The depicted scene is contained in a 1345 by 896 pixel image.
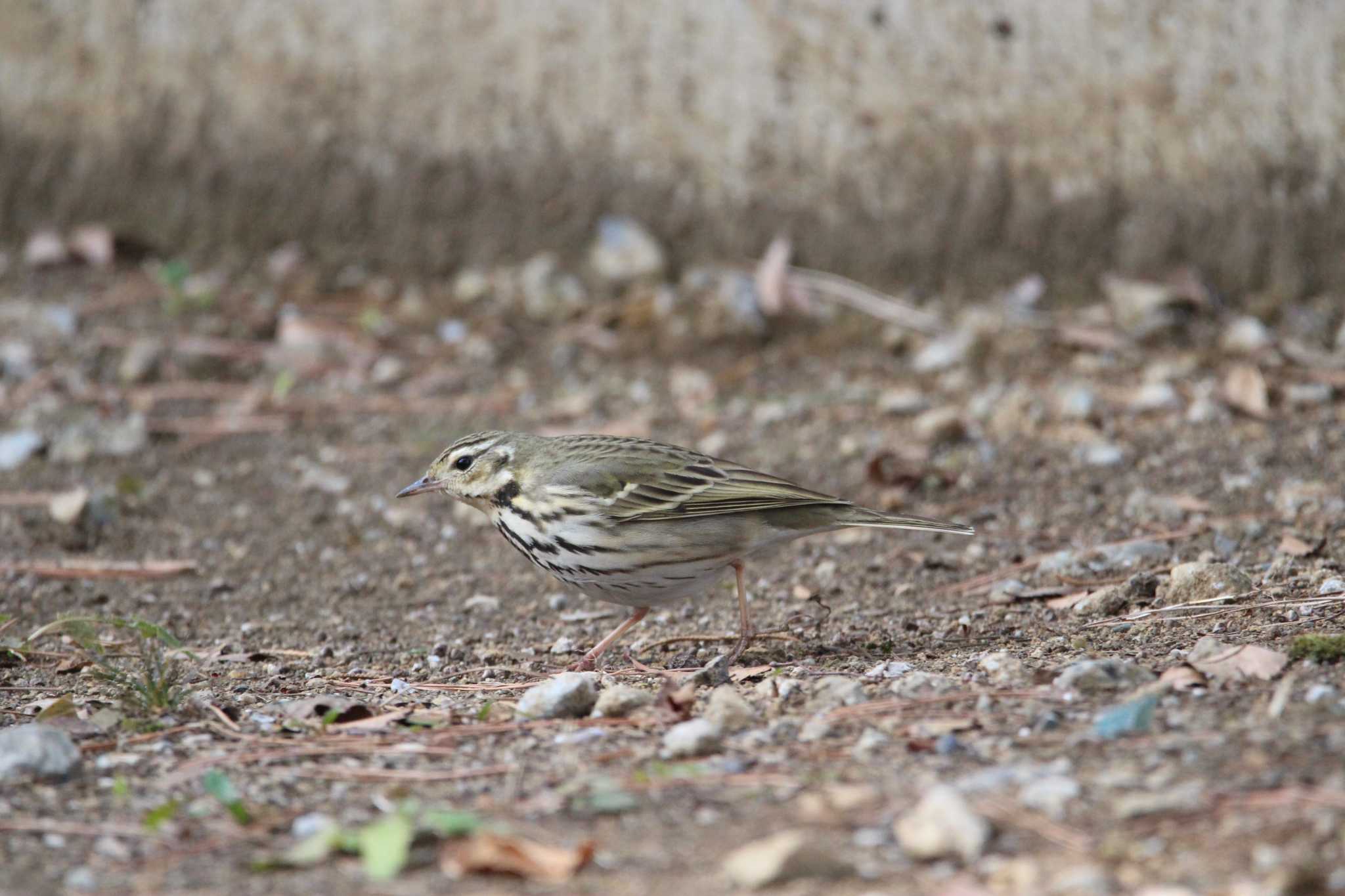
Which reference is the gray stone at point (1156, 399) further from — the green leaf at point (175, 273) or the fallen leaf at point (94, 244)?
the fallen leaf at point (94, 244)

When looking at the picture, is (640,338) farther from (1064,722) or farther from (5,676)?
(1064,722)

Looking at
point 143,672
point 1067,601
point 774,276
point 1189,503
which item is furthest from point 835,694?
point 774,276

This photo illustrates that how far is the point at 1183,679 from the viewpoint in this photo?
364cm

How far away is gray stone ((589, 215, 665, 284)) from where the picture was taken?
837 centimetres

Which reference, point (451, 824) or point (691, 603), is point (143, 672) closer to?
point (451, 824)

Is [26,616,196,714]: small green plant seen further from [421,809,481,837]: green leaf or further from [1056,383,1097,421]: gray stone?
[1056,383,1097,421]: gray stone

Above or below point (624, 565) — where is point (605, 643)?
below

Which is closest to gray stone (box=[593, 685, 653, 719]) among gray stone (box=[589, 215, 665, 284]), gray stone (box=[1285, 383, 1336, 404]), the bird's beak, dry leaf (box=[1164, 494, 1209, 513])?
the bird's beak

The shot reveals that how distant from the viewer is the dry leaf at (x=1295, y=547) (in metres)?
5.11

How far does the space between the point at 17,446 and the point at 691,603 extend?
138 inches

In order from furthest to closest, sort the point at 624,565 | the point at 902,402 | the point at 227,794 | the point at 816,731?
the point at 902,402 → the point at 624,565 → the point at 816,731 → the point at 227,794

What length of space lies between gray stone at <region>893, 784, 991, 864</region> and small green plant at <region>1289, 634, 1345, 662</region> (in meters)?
1.25

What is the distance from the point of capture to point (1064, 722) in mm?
3469

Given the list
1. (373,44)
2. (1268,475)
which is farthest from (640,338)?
(1268,475)
